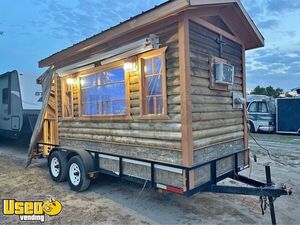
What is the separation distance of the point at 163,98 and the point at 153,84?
39 cm

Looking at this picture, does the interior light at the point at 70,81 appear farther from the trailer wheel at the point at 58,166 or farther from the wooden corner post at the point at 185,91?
the wooden corner post at the point at 185,91

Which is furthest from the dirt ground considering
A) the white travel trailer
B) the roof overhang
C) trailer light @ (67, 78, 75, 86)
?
the white travel trailer

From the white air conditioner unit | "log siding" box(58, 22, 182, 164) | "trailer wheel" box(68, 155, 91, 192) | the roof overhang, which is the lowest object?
"trailer wheel" box(68, 155, 91, 192)

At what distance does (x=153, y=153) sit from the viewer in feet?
14.3

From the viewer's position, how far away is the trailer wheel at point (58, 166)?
19.9 ft

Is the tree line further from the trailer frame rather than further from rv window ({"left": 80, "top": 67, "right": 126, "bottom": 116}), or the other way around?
the trailer frame

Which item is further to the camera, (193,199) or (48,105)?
(48,105)

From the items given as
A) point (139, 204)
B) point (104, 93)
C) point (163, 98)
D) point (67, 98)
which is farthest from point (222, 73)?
point (67, 98)

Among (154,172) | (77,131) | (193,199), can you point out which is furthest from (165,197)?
(77,131)

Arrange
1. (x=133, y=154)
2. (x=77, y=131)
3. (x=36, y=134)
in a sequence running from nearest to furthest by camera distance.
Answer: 1. (x=133, y=154)
2. (x=77, y=131)
3. (x=36, y=134)

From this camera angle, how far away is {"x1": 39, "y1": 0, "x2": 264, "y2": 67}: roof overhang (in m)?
3.70

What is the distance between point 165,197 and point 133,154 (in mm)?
1123

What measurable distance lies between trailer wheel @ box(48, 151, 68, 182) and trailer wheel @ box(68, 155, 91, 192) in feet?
1.02

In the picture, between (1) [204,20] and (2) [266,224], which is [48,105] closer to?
(1) [204,20]
